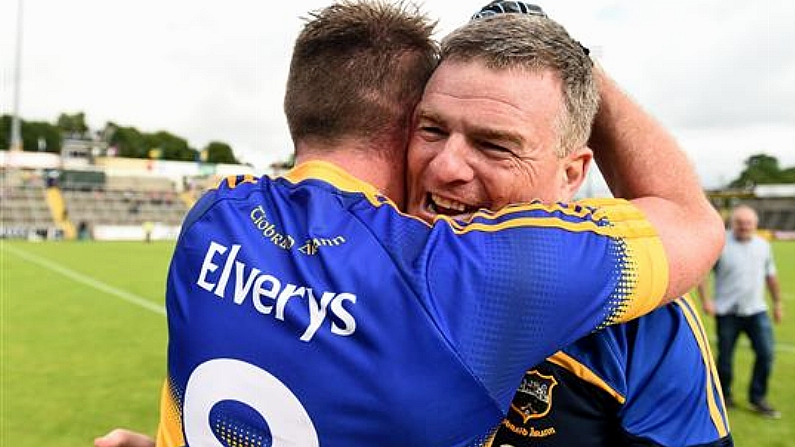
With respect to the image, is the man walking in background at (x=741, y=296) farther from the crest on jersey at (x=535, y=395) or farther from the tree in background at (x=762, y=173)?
the tree in background at (x=762, y=173)

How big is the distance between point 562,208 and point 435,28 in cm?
69

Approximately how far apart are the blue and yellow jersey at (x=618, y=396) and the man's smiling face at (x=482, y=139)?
0.42m

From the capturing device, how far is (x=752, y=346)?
7926 millimetres

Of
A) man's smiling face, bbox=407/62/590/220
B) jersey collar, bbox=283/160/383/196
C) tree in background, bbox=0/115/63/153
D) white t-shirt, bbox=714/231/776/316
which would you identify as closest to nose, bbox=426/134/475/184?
man's smiling face, bbox=407/62/590/220

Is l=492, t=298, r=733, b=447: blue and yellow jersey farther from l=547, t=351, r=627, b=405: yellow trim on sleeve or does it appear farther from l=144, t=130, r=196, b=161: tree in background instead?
l=144, t=130, r=196, b=161: tree in background

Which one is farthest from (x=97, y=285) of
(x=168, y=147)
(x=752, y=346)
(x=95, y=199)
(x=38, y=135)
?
(x=168, y=147)

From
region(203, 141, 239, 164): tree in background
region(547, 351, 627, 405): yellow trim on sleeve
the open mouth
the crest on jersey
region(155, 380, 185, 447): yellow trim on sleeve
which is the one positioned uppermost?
the open mouth

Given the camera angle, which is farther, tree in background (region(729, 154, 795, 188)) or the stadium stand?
tree in background (region(729, 154, 795, 188))

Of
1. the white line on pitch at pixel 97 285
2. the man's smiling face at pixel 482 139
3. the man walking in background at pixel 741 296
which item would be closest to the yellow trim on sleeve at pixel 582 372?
the man's smiling face at pixel 482 139

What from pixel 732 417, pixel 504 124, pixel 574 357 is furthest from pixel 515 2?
pixel 732 417

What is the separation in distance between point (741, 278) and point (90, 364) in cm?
813

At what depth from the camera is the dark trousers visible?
7.47 meters

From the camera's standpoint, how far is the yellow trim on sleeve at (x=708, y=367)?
170 cm

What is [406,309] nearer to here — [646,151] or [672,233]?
[672,233]
